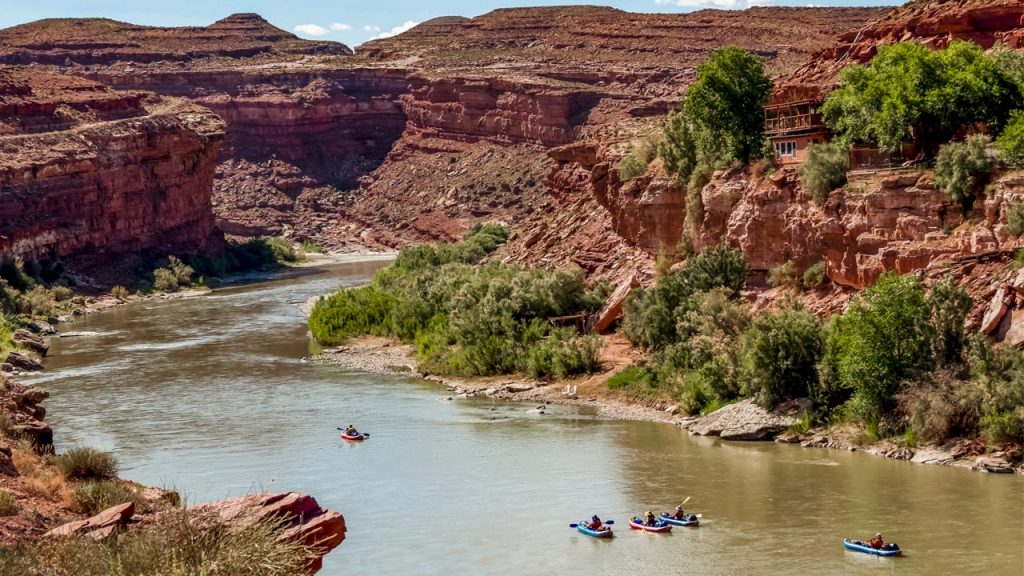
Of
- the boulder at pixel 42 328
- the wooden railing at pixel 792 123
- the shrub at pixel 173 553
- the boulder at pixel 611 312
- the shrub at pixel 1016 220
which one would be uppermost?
the wooden railing at pixel 792 123

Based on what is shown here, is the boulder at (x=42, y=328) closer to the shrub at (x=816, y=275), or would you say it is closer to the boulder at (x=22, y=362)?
the boulder at (x=22, y=362)

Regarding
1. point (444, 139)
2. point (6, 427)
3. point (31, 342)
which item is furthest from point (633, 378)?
point (444, 139)

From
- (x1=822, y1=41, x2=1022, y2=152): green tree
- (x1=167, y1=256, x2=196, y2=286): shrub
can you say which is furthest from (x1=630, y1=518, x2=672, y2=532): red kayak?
(x1=167, y1=256, x2=196, y2=286): shrub

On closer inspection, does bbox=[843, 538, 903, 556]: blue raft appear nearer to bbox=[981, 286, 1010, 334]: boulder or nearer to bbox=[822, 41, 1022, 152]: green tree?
bbox=[981, 286, 1010, 334]: boulder

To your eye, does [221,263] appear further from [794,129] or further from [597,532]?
[597,532]

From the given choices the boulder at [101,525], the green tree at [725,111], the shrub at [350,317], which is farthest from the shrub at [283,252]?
the boulder at [101,525]

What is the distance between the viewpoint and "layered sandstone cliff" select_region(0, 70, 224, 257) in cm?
7925

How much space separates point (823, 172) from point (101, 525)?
2633 cm

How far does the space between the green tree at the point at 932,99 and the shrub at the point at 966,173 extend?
307 cm

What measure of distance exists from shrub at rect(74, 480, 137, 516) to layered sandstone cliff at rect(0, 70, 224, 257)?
53531 mm

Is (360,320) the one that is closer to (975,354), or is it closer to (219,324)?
(219,324)

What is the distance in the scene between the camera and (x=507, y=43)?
140m

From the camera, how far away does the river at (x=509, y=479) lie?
89.4ft

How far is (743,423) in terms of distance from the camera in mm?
37312
